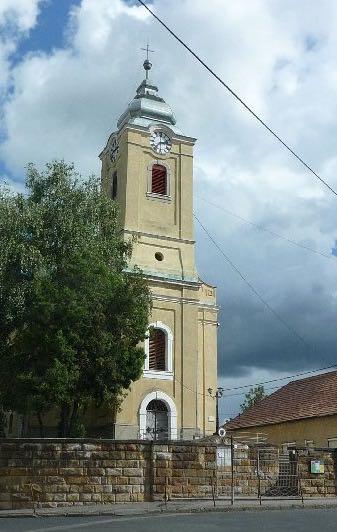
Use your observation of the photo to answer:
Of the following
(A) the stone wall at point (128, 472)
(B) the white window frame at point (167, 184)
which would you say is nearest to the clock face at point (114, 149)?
(B) the white window frame at point (167, 184)

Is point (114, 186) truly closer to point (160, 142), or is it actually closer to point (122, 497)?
point (160, 142)

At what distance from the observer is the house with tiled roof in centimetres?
3562

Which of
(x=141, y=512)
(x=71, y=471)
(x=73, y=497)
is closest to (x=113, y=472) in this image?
(x=71, y=471)

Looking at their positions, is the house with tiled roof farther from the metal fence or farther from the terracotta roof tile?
the metal fence

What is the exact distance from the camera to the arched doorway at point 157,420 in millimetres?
34625

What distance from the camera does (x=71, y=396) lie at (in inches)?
1106

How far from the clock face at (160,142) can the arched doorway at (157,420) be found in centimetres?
1376

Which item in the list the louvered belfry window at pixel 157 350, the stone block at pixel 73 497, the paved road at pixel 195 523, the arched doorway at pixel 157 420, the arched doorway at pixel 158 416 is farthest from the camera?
the louvered belfry window at pixel 157 350

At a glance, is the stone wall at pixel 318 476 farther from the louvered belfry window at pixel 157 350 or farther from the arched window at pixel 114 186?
the arched window at pixel 114 186

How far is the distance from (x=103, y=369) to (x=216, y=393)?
11.6m

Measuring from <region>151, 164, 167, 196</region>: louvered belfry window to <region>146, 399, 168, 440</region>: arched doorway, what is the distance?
11432mm

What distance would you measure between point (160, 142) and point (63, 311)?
1525 centimetres

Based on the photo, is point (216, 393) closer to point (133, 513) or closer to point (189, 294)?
point (189, 294)

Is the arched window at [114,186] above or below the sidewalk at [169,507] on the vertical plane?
above
